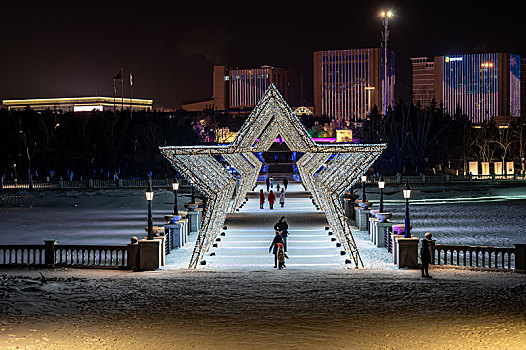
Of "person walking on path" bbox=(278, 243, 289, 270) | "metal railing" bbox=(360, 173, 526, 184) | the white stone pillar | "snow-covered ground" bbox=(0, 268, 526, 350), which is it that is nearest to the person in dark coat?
"snow-covered ground" bbox=(0, 268, 526, 350)

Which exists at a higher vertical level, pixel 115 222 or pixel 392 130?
pixel 392 130

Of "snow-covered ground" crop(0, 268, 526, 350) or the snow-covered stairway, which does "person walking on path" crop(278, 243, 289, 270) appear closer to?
the snow-covered stairway

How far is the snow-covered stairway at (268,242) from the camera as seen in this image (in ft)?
71.9

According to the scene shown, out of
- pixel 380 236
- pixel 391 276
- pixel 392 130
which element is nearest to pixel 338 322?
pixel 391 276

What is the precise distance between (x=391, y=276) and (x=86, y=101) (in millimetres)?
180373

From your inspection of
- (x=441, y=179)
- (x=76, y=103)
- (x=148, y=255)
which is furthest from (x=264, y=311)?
(x=76, y=103)

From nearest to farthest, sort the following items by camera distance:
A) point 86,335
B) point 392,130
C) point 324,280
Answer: point 86,335, point 324,280, point 392,130

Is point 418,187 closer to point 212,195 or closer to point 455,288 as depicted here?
point 212,195

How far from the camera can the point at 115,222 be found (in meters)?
36.7

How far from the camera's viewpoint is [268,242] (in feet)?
85.6

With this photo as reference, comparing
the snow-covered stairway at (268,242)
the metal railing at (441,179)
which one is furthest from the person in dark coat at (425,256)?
the metal railing at (441,179)

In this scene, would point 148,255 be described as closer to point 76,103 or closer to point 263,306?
A: point 263,306

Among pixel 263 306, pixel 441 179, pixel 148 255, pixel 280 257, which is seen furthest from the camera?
pixel 441 179

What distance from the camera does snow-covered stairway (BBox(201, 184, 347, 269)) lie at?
71.9 feet
